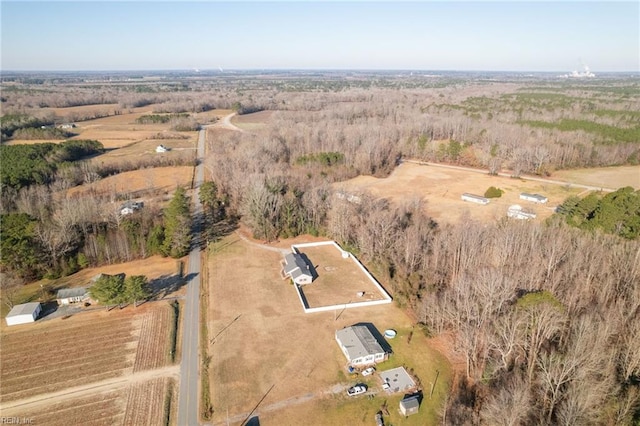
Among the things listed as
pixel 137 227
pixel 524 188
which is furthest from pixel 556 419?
pixel 524 188

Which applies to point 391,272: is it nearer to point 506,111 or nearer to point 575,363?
point 575,363

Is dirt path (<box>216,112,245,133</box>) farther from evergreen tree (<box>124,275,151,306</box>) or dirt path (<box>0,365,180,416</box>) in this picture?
dirt path (<box>0,365,180,416</box>)

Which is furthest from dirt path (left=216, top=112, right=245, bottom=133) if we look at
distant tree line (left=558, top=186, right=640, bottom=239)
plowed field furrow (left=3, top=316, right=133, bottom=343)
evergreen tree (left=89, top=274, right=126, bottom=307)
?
distant tree line (left=558, top=186, right=640, bottom=239)

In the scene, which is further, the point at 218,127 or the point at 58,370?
the point at 218,127

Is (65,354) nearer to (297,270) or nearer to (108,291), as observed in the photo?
(108,291)

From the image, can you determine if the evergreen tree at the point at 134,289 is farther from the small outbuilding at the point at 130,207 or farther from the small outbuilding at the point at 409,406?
the small outbuilding at the point at 409,406

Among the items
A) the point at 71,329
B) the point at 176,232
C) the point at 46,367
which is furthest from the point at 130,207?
the point at 46,367
